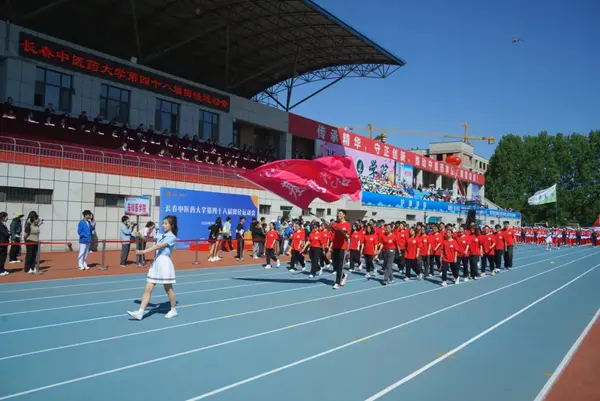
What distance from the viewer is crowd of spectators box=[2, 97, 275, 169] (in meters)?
21.2

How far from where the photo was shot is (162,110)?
2930 cm

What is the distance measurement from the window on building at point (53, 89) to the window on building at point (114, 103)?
185cm

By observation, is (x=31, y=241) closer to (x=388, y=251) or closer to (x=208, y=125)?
(x=388, y=251)

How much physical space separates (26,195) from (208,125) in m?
15.6

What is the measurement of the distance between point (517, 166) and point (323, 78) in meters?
40.2

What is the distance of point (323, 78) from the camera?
41781mm

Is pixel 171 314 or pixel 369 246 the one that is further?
pixel 369 246

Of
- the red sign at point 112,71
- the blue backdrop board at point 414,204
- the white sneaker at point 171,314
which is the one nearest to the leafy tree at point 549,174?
the blue backdrop board at point 414,204

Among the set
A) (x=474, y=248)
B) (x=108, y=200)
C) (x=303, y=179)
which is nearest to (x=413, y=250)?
(x=474, y=248)

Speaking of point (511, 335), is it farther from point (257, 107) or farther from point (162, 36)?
point (162, 36)

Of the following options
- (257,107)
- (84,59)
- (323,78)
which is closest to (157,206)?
(84,59)

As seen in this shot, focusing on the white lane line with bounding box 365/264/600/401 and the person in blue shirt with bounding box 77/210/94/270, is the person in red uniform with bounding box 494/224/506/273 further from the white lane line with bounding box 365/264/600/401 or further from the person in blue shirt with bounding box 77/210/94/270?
the person in blue shirt with bounding box 77/210/94/270

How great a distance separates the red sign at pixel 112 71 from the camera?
74.3 feet

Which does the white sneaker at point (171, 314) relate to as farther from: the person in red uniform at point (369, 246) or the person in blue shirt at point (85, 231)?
the person in red uniform at point (369, 246)
